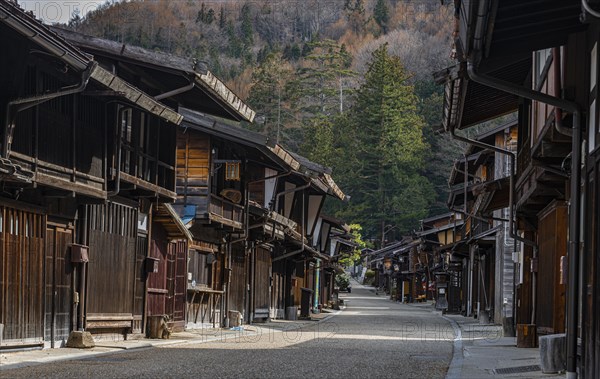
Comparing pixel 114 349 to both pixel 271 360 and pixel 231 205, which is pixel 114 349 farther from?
pixel 231 205

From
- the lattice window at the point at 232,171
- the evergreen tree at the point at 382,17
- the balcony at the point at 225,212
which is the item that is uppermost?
the evergreen tree at the point at 382,17

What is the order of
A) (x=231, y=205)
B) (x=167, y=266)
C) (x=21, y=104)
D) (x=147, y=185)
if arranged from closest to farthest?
1. (x=21, y=104)
2. (x=147, y=185)
3. (x=167, y=266)
4. (x=231, y=205)

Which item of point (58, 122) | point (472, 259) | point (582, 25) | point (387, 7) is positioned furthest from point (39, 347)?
point (387, 7)

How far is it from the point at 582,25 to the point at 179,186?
777 inches

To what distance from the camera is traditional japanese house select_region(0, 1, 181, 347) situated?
1753 centimetres

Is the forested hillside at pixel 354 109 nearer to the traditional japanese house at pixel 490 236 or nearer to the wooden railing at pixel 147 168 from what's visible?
the traditional japanese house at pixel 490 236

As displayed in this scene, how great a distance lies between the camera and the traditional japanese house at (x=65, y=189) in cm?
1753

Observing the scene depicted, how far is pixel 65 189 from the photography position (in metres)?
19.9

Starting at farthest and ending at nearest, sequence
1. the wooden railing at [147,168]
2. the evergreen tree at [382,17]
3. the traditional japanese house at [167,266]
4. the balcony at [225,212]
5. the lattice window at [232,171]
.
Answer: the evergreen tree at [382,17] < the lattice window at [232,171] < the balcony at [225,212] < the traditional japanese house at [167,266] < the wooden railing at [147,168]

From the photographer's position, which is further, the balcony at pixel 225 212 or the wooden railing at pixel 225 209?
the wooden railing at pixel 225 209

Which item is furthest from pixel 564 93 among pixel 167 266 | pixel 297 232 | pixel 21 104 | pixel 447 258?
pixel 447 258

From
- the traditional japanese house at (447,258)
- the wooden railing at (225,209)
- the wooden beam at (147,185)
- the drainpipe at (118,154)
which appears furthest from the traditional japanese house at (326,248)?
the drainpipe at (118,154)

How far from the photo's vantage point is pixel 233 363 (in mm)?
17922

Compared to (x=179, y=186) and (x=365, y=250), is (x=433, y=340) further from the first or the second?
(x=365, y=250)
